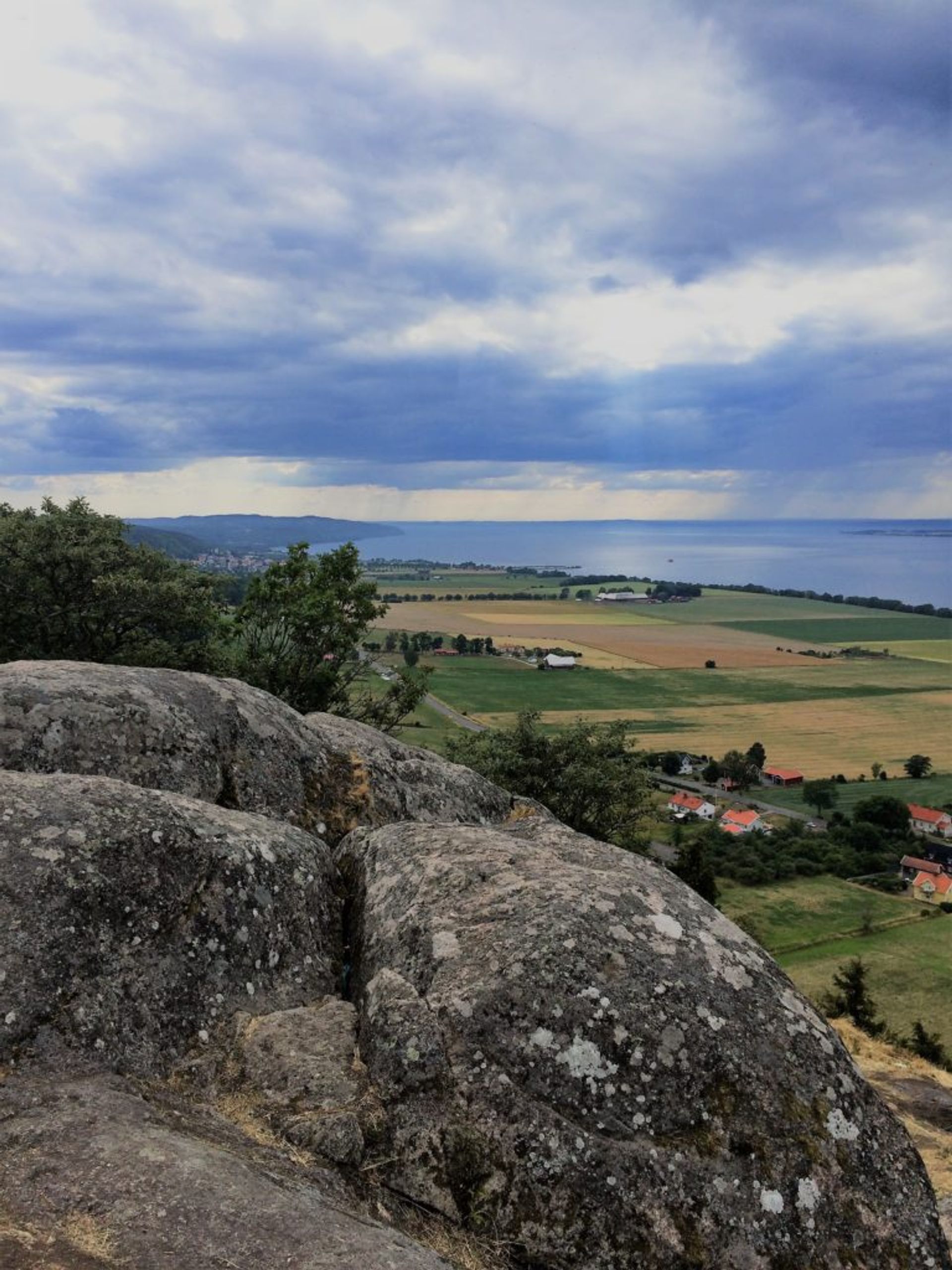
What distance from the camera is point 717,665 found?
519ft

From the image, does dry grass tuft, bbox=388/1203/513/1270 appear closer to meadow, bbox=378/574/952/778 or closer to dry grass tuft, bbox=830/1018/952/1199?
dry grass tuft, bbox=830/1018/952/1199

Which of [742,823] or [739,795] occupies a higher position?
[742,823]

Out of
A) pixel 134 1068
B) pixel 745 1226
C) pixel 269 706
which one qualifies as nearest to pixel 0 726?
pixel 269 706

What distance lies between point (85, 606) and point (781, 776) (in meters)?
88.8

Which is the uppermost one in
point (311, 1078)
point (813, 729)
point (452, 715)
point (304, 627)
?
point (304, 627)

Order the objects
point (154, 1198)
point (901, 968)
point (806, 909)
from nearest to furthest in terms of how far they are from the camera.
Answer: point (154, 1198) → point (901, 968) → point (806, 909)

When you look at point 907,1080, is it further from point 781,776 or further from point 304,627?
point 781,776

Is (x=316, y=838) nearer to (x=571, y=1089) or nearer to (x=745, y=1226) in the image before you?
(x=571, y=1089)

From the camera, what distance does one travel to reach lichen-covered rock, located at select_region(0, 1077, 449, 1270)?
4863mm

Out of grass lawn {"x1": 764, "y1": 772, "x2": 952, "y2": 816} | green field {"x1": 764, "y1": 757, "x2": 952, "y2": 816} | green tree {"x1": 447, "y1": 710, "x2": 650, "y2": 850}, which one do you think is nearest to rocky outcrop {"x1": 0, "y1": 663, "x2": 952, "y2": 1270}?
green tree {"x1": 447, "y1": 710, "x2": 650, "y2": 850}

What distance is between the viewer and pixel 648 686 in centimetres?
14112

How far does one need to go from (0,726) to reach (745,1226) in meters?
9.35

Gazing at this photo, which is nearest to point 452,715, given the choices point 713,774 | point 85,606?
point 713,774

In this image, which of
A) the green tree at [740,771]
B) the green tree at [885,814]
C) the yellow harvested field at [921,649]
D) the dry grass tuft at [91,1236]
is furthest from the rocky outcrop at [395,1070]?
the yellow harvested field at [921,649]
